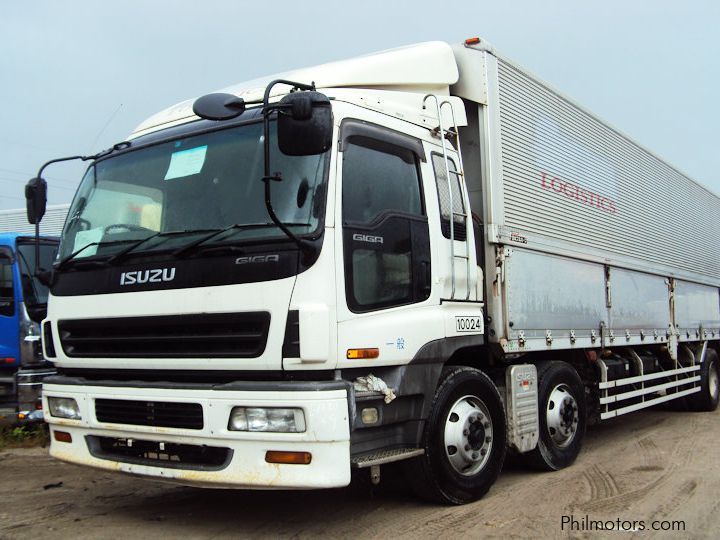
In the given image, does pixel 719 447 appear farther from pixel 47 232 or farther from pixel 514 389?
pixel 47 232

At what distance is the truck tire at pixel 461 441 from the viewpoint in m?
4.70

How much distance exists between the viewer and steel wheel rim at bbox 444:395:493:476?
16.0 ft

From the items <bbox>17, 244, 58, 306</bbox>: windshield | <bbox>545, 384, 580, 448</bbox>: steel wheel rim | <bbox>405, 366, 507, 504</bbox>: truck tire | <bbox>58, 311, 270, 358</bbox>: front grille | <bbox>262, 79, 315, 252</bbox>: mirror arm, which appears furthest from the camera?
<bbox>17, 244, 58, 306</bbox>: windshield

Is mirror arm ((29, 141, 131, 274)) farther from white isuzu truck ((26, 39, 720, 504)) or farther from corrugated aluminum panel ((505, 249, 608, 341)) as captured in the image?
corrugated aluminum panel ((505, 249, 608, 341))

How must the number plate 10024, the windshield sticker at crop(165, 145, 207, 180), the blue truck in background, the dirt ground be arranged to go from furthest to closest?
the blue truck in background, the number plate 10024, the windshield sticker at crop(165, 145, 207, 180), the dirt ground

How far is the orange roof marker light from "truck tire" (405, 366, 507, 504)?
75 centimetres

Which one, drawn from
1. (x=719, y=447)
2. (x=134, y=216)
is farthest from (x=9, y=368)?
(x=719, y=447)

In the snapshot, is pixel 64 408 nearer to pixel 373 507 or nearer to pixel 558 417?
pixel 373 507

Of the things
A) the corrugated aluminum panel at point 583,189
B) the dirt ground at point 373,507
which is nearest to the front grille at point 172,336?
the dirt ground at point 373,507

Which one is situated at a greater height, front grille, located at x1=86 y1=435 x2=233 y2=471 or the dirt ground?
front grille, located at x1=86 y1=435 x2=233 y2=471

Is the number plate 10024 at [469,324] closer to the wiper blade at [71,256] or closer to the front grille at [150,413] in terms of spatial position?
the front grille at [150,413]

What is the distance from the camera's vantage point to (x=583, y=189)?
24.1 feet

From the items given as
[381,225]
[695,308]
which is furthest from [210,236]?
[695,308]

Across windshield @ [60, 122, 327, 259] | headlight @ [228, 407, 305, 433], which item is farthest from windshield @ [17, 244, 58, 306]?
headlight @ [228, 407, 305, 433]
